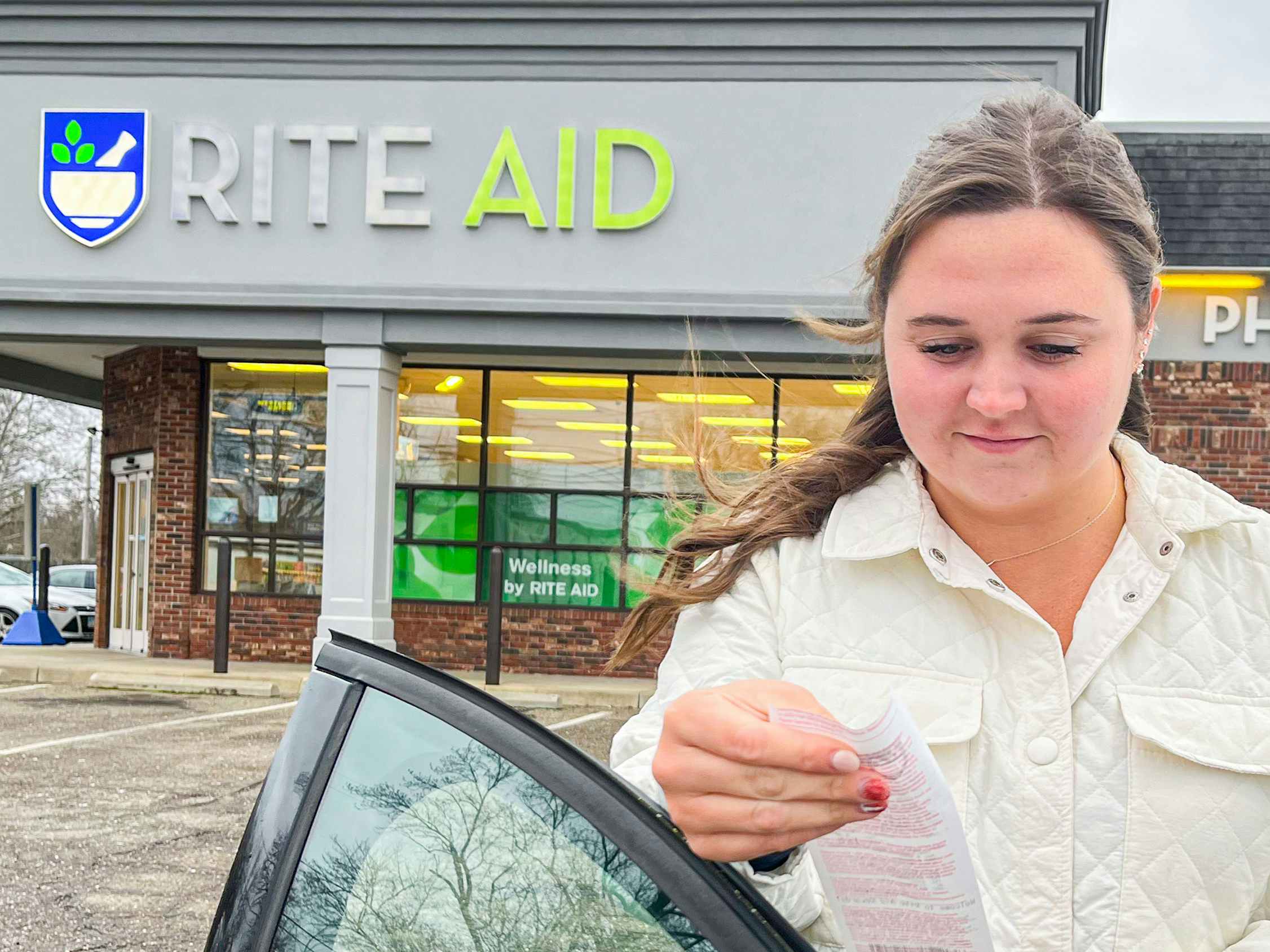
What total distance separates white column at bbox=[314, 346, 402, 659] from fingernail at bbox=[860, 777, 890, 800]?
11223 mm

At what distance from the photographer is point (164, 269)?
12.2 m

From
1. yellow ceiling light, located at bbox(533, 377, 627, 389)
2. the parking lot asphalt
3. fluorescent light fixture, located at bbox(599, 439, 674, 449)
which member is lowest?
the parking lot asphalt

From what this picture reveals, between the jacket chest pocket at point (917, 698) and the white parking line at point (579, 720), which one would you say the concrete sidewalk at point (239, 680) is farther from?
the jacket chest pocket at point (917, 698)

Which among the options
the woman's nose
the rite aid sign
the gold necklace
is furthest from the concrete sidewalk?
A: the woman's nose

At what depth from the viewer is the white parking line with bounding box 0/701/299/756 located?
9133 mm

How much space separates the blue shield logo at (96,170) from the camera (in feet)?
40.1

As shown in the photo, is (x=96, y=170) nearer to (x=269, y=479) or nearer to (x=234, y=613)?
(x=269, y=479)

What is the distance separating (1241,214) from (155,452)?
11583mm

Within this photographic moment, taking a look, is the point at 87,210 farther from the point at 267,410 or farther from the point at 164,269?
the point at 267,410

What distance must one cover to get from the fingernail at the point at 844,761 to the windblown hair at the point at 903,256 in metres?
0.54

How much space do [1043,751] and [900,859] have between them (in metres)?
0.36

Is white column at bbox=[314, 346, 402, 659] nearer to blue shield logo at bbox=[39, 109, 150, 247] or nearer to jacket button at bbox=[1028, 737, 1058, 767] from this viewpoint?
blue shield logo at bbox=[39, 109, 150, 247]

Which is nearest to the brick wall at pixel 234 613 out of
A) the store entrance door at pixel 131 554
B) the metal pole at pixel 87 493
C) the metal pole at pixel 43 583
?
the store entrance door at pixel 131 554

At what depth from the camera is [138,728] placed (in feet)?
33.5
